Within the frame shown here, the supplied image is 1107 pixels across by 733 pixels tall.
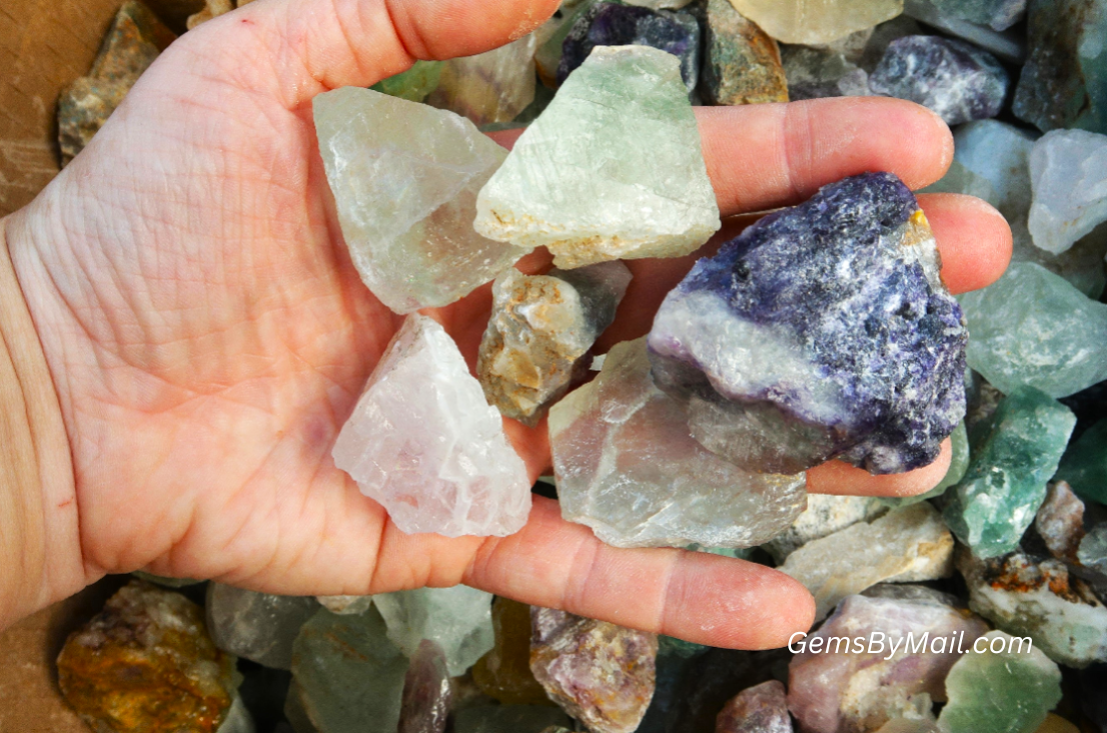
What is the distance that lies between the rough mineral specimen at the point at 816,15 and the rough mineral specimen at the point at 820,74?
2.8 inches

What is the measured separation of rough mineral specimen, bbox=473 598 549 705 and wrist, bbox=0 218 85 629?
0.76 meters

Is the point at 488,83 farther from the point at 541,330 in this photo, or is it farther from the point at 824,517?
the point at 824,517

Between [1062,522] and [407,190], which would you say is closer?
[407,190]

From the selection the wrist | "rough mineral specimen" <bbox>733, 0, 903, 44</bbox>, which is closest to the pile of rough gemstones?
"rough mineral specimen" <bbox>733, 0, 903, 44</bbox>

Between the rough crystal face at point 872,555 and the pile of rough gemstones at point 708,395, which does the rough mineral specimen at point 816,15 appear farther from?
the rough crystal face at point 872,555

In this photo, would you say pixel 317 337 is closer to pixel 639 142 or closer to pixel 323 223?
pixel 323 223

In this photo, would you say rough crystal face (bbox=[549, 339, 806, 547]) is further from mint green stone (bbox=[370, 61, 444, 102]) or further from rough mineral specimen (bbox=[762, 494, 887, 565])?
mint green stone (bbox=[370, 61, 444, 102])

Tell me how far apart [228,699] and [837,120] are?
1.50 m

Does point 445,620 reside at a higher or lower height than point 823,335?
lower

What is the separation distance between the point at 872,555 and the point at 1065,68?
0.99m

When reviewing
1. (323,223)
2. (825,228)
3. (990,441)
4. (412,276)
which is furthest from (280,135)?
(990,441)

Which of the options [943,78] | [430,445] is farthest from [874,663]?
[943,78]

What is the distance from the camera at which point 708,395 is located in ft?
4.10

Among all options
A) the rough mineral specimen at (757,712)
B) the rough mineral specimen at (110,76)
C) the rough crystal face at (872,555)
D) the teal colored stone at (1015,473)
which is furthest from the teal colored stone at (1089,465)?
the rough mineral specimen at (110,76)
